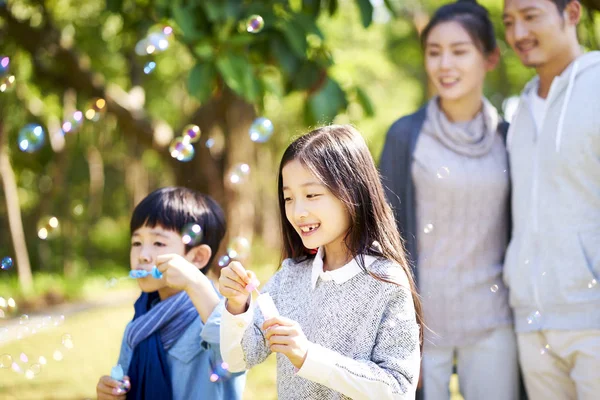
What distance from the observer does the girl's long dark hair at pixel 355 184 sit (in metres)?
2.02

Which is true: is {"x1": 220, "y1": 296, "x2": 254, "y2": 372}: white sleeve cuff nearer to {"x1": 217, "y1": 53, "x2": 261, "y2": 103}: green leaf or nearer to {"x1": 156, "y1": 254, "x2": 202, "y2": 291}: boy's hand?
{"x1": 156, "y1": 254, "x2": 202, "y2": 291}: boy's hand

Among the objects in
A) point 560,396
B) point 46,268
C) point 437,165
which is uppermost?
point 437,165

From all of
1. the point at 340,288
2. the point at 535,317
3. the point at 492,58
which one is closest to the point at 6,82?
the point at 340,288

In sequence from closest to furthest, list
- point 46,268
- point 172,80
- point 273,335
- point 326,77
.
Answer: point 273,335, point 326,77, point 172,80, point 46,268

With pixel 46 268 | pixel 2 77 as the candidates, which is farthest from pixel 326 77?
pixel 46 268

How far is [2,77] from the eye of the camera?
312 cm

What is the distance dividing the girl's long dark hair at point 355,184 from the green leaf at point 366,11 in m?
1.40

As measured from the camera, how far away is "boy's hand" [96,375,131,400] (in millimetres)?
2330

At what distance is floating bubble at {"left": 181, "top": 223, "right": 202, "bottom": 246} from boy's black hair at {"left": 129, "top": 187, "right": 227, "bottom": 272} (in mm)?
12

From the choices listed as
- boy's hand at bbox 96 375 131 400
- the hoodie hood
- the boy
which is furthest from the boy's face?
the hoodie hood

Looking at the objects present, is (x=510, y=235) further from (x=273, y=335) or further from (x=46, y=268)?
(x=46, y=268)

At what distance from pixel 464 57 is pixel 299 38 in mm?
806

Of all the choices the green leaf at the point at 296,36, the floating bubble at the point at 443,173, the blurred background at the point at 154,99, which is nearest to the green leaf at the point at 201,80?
the blurred background at the point at 154,99

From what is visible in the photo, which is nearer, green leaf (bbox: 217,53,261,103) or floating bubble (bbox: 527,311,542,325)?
floating bubble (bbox: 527,311,542,325)
